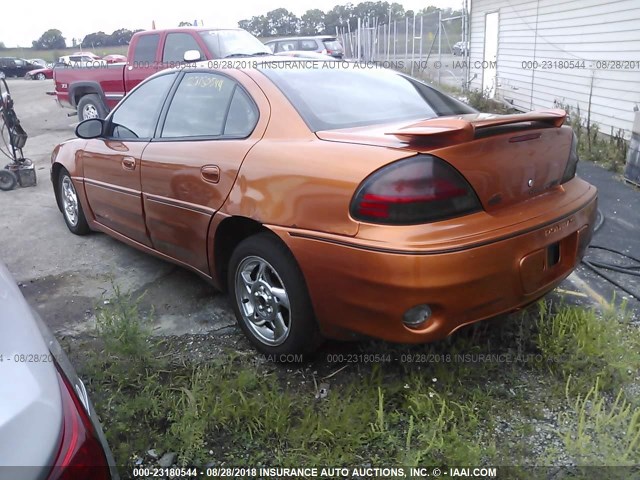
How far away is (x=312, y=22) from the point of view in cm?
4597

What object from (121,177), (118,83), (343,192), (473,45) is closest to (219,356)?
(343,192)

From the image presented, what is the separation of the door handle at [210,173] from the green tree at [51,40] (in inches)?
2204

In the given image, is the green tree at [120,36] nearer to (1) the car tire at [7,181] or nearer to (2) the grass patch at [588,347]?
(1) the car tire at [7,181]

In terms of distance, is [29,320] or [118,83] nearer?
[29,320]

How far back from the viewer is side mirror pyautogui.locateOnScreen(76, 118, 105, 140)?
4.26m

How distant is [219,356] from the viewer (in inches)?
124

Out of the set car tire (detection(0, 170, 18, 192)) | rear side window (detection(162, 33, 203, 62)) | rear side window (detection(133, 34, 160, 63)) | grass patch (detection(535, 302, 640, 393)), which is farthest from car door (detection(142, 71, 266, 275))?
rear side window (detection(133, 34, 160, 63))

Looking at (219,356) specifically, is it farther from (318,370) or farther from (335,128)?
(335,128)

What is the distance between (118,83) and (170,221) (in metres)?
7.57

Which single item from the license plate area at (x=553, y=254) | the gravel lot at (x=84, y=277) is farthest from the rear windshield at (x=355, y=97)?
the gravel lot at (x=84, y=277)

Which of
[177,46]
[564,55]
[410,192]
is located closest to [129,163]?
[410,192]

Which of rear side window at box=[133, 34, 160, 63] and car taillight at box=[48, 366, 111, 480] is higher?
rear side window at box=[133, 34, 160, 63]

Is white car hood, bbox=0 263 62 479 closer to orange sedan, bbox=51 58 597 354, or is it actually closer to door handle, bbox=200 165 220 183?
orange sedan, bbox=51 58 597 354

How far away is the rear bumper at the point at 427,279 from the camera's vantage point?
89.4 inches
